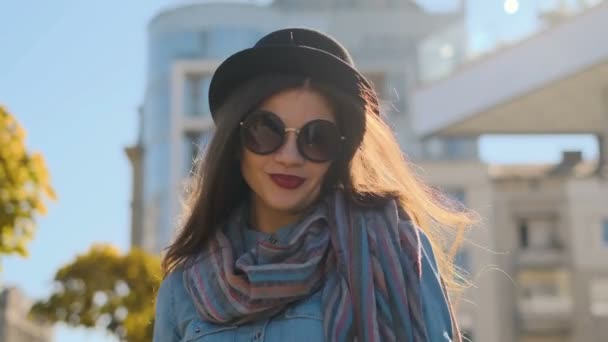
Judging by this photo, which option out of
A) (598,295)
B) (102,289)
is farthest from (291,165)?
(598,295)

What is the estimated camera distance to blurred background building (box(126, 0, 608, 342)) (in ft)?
66.6

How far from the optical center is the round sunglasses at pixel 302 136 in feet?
8.38

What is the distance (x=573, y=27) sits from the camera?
60.4ft

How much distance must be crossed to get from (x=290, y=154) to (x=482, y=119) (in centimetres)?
2021

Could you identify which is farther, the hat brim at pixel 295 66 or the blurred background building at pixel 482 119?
the blurred background building at pixel 482 119

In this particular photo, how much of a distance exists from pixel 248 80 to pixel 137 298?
1942 centimetres

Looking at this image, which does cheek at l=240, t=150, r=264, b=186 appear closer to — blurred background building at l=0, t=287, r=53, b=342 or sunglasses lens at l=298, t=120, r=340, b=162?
sunglasses lens at l=298, t=120, r=340, b=162

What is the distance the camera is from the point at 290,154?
2.55 m

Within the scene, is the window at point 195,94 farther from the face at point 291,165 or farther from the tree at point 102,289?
the face at point 291,165

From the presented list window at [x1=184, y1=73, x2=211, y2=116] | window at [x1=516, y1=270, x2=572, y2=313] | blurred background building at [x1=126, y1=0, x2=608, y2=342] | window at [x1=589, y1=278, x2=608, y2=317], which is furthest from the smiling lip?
window at [x1=184, y1=73, x2=211, y2=116]

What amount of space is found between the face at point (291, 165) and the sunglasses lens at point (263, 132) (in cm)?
1

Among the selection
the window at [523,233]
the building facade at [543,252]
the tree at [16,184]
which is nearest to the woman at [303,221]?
the tree at [16,184]

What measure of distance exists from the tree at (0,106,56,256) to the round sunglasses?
22.2ft

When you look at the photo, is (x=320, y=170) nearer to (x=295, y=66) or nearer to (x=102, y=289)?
(x=295, y=66)
